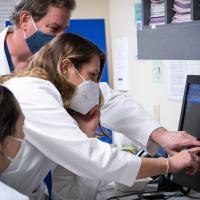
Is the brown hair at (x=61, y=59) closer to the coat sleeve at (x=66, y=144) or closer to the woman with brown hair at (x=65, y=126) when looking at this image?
the woman with brown hair at (x=65, y=126)

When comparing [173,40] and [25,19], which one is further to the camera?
[25,19]

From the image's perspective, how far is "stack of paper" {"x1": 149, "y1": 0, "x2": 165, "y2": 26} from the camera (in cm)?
164

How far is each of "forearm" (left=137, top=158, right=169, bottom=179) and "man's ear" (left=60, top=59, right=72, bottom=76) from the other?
40 centimetres

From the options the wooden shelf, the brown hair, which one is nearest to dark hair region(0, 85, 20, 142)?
the brown hair

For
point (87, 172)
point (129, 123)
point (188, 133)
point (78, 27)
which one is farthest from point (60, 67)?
point (78, 27)

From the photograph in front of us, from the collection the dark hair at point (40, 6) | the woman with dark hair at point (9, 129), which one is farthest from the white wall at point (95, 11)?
the woman with dark hair at point (9, 129)

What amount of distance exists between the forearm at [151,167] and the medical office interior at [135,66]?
62 centimetres

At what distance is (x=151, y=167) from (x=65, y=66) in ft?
1.49

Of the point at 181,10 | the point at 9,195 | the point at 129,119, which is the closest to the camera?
the point at 9,195

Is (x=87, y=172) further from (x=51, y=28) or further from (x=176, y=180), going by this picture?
→ (x=51, y=28)

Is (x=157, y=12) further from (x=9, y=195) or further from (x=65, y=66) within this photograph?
(x=9, y=195)

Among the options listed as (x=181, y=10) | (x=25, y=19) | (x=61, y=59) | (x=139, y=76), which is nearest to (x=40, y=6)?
(x=25, y=19)

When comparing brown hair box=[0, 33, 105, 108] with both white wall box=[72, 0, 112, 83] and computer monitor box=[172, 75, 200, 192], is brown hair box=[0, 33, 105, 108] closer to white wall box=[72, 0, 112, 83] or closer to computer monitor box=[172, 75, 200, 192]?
computer monitor box=[172, 75, 200, 192]

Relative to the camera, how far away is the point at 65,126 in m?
1.17
